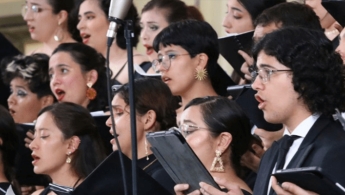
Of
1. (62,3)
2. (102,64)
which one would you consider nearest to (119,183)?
(102,64)

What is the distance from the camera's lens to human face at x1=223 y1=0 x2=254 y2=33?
5.20 metres

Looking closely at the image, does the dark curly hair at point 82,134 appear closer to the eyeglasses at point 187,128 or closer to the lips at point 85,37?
the eyeglasses at point 187,128

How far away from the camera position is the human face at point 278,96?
3.49 meters

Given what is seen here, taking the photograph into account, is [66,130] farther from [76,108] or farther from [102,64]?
[102,64]

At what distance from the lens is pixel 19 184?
5328mm

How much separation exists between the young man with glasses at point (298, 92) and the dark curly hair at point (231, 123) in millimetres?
568

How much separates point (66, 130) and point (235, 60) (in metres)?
0.89

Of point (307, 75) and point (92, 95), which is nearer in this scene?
point (307, 75)

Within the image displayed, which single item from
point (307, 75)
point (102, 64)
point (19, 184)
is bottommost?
point (19, 184)

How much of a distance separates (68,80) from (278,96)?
89.1 inches

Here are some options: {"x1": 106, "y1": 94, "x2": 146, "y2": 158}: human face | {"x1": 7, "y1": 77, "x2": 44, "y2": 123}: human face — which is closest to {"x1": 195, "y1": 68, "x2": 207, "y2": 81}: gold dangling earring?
{"x1": 106, "y1": 94, "x2": 146, "y2": 158}: human face

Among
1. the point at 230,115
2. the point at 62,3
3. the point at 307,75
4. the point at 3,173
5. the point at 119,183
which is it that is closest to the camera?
the point at 307,75

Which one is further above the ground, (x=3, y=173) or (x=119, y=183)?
(x=119, y=183)

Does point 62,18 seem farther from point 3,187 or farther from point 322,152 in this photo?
point 322,152
